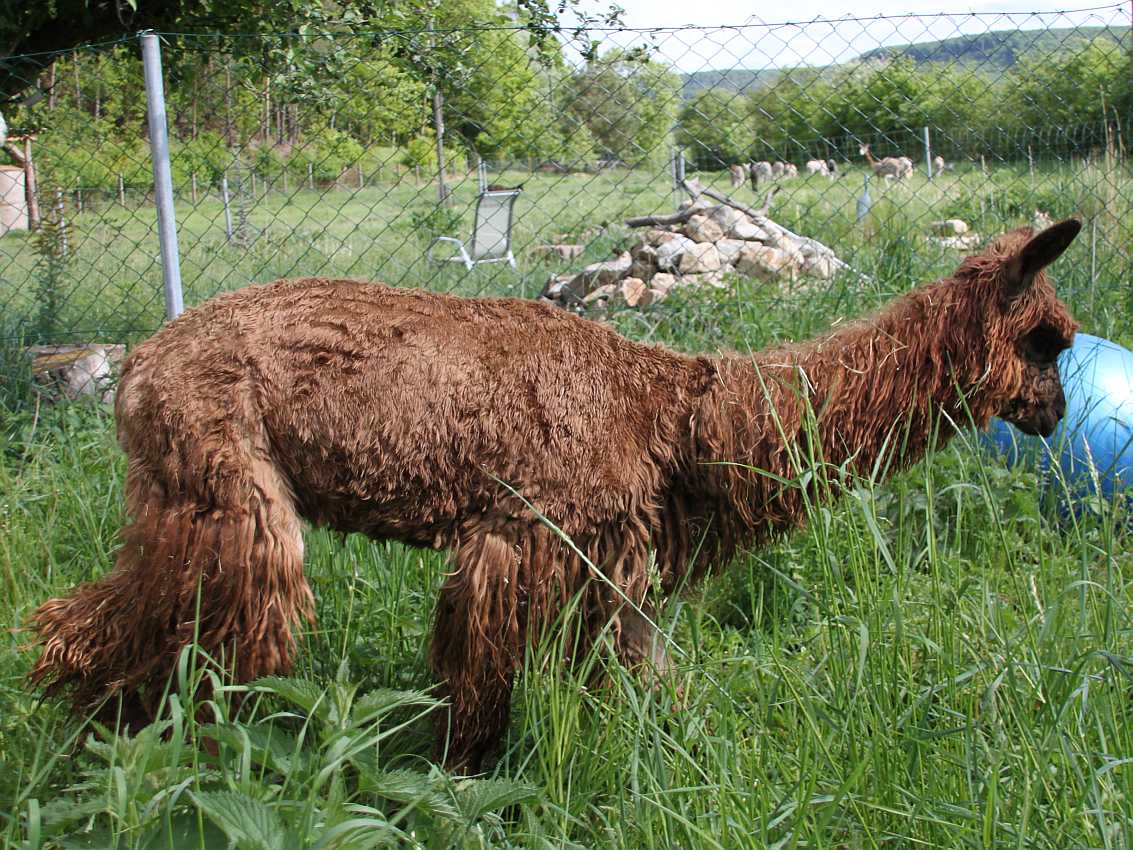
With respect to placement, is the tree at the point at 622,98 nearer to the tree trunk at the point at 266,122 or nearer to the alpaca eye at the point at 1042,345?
the tree trunk at the point at 266,122

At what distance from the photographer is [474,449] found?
292cm

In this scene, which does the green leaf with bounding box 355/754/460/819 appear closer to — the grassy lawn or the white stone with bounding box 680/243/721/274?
the grassy lawn

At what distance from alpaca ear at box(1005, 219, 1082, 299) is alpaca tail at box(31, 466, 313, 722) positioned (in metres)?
2.20

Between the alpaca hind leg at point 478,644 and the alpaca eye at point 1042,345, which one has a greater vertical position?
the alpaca eye at point 1042,345

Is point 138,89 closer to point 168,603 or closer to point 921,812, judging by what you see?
point 168,603

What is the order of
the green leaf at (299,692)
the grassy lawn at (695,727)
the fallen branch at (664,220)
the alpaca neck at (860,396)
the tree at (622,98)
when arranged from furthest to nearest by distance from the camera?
1. the fallen branch at (664,220)
2. the tree at (622,98)
3. the alpaca neck at (860,396)
4. the green leaf at (299,692)
5. the grassy lawn at (695,727)

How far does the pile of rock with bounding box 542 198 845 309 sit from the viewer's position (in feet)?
26.8

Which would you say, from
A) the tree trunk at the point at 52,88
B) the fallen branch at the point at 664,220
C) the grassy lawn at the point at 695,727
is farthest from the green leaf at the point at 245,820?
the fallen branch at the point at 664,220

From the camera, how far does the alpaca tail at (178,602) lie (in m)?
2.75

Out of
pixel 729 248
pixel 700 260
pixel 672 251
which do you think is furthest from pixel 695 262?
pixel 729 248

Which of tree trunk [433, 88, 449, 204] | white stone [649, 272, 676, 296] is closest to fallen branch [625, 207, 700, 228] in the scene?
white stone [649, 272, 676, 296]

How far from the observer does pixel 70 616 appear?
292 cm

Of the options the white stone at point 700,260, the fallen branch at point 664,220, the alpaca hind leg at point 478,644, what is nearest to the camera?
the alpaca hind leg at point 478,644

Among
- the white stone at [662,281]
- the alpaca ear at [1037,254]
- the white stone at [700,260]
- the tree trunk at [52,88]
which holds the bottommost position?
the white stone at [662,281]
